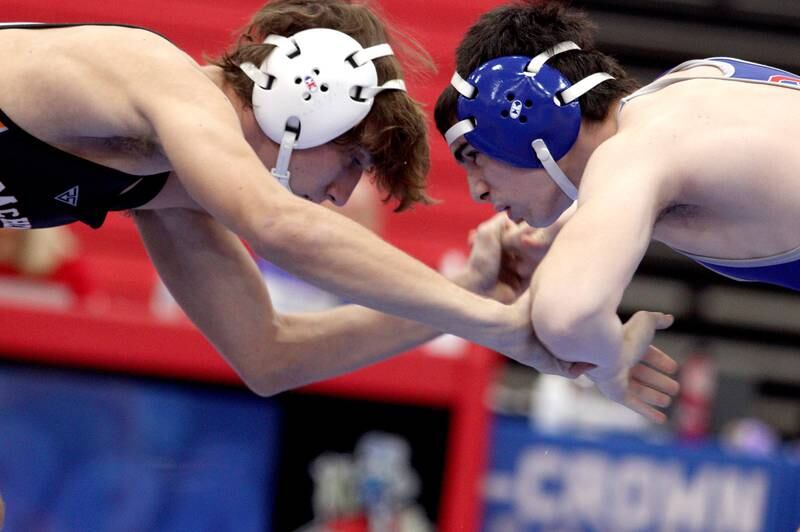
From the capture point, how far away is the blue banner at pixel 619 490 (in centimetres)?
522

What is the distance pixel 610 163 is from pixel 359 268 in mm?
542

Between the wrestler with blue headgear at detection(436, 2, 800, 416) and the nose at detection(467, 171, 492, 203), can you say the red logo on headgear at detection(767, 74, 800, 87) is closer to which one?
the wrestler with blue headgear at detection(436, 2, 800, 416)

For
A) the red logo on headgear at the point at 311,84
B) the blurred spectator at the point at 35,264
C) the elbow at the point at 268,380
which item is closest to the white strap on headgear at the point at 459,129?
the red logo on headgear at the point at 311,84

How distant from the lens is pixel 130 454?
5023mm

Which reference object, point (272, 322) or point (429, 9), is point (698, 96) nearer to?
point (272, 322)

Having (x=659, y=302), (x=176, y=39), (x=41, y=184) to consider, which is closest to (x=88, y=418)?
(x=41, y=184)

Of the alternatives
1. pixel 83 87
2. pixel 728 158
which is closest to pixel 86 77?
pixel 83 87

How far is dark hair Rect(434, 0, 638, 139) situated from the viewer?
289cm

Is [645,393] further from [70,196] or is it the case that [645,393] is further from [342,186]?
[70,196]

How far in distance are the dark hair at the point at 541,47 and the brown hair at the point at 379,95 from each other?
0.10 m

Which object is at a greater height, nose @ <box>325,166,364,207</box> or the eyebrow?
the eyebrow

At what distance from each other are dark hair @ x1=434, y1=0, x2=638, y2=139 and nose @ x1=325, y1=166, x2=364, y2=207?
0.26 metres

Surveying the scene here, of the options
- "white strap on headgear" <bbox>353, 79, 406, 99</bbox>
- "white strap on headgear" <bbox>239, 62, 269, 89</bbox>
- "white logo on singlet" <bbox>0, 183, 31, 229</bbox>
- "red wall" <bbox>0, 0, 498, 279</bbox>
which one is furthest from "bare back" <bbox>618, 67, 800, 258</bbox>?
"red wall" <bbox>0, 0, 498, 279</bbox>

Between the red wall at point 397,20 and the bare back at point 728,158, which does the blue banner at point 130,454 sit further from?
the red wall at point 397,20
